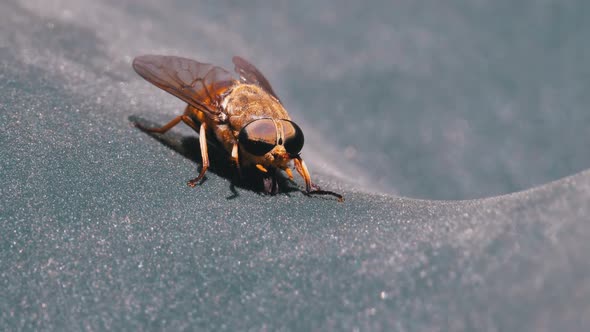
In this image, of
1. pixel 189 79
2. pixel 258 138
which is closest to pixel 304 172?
pixel 258 138

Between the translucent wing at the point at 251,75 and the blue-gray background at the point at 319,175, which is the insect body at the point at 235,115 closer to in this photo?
the translucent wing at the point at 251,75

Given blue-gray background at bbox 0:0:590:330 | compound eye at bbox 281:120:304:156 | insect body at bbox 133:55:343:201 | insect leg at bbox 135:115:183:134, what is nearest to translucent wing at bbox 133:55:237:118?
insect body at bbox 133:55:343:201

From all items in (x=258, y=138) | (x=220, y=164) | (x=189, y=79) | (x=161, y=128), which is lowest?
(x=161, y=128)

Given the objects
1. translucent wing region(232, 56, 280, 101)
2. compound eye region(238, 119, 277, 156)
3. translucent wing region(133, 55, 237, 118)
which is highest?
translucent wing region(232, 56, 280, 101)

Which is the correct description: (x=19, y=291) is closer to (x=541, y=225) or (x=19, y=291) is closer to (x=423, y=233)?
(x=423, y=233)

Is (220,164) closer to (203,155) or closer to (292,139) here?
(203,155)

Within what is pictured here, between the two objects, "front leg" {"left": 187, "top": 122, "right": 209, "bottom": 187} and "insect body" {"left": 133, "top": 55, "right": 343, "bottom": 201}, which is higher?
"insect body" {"left": 133, "top": 55, "right": 343, "bottom": 201}

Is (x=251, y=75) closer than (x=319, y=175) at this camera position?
No

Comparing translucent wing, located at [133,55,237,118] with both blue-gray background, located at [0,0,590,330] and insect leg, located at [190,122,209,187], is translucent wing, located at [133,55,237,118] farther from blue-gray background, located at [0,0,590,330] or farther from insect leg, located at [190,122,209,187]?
blue-gray background, located at [0,0,590,330]
